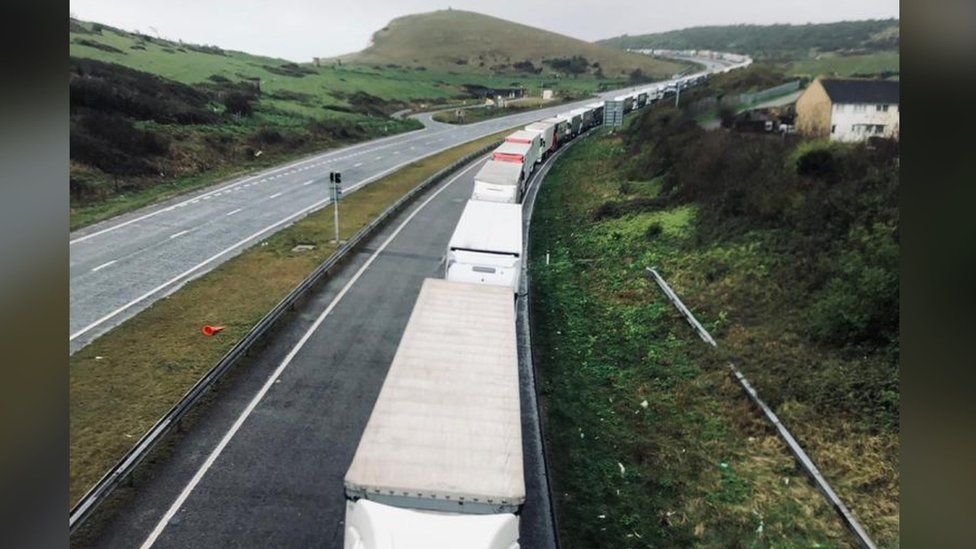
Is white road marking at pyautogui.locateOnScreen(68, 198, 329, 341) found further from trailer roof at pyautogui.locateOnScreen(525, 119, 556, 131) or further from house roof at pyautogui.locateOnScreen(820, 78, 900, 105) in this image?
house roof at pyautogui.locateOnScreen(820, 78, 900, 105)

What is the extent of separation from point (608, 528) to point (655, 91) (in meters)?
68.9

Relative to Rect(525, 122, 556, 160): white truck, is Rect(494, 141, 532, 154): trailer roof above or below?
below

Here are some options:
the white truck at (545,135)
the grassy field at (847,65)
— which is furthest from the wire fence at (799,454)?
the white truck at (545,135)

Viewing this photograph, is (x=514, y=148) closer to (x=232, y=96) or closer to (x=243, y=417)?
(x=243, y=417)

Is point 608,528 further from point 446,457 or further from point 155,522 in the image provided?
point 155,522

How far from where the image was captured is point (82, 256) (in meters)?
24.1

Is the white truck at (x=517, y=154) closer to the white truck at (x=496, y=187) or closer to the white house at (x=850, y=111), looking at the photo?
the white truck at (x=496, y=187)

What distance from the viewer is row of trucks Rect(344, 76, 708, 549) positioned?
704 cm

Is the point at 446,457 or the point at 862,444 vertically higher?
the point at 446,457

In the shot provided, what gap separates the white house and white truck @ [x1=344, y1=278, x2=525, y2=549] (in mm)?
18094

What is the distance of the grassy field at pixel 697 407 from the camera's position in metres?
11.3

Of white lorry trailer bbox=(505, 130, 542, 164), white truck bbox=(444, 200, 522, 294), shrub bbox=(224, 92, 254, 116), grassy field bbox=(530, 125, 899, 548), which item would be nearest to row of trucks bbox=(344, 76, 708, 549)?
white truck bbox=(444, 200, 522, 294)
